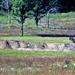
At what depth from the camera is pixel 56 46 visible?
156 ft

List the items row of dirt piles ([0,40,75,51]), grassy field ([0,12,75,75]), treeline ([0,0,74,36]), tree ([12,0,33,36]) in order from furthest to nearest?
treeline ([0,0,74,36]) → tree ([12,0,33,36]) → row of dirt piles ([0,40,75,51]) → grassy field ([0,12,75,75])

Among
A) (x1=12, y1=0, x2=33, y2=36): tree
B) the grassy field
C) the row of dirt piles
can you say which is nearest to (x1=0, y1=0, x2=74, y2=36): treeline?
(x1=12, y1=0, x2=33, y2=36): tree

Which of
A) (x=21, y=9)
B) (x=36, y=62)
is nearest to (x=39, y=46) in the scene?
(x=36, y=62)

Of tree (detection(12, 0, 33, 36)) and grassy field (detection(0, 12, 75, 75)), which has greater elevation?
tree (detection(12, 0, 33, 36))

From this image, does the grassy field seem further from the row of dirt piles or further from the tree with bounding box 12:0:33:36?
the tree with bounding box 12:0:33:36

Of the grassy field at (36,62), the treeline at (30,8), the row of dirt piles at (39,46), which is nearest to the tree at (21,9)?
the treeline at (30,8)

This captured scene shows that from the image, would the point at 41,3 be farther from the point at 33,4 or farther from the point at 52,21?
Result: the point at 52,21

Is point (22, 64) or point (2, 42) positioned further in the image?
point (2, 42)

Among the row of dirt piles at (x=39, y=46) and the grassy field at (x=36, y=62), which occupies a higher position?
the grassy field at (x=36, y=62)

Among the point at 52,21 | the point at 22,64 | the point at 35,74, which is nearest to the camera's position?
the point at 35,74

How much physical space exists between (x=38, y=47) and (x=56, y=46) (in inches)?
91.7

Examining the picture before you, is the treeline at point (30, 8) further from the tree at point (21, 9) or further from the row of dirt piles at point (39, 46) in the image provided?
the row of dirt piles at point (39, 46)

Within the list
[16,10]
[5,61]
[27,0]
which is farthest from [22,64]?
[27,0]

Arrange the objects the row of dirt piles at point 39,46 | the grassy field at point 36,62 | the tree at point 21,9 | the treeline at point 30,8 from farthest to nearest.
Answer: the treeline at point 30,8, the tree at point 21,9, the row of dirt piles at point 39,46, the grassy field at point 36,62
